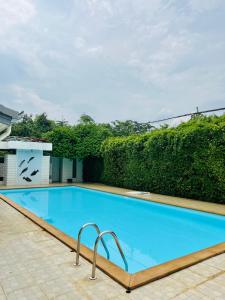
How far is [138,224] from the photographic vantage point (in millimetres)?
7961

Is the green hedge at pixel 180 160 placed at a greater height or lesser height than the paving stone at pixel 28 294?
greater

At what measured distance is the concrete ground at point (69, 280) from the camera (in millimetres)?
2961

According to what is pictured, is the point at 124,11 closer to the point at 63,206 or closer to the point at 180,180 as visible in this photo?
the point at 180,180

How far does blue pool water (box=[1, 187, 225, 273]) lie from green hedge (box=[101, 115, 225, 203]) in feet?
7.11

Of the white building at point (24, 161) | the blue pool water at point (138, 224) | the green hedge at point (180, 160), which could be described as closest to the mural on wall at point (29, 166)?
the white building at point (24, 161)

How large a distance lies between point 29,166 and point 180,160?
1038 centimetres

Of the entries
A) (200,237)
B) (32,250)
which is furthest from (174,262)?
(200,237)

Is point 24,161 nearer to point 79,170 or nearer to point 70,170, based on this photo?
point 70,170

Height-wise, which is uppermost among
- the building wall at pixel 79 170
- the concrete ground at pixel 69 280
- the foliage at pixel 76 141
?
the foliage at pixel 76 141

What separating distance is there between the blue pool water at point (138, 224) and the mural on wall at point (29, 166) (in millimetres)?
4923

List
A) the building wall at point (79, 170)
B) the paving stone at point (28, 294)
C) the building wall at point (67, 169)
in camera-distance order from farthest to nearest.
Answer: the building wall at point (79, 170), the building wall at point (67, 169), the paving stone at point (28, 294)

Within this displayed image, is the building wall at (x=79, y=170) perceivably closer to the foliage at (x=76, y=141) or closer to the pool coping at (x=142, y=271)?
the foliage at (x=76, y=141)

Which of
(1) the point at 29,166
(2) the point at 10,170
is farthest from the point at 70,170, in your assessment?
(2) the point at 10,170

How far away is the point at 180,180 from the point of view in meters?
12.1
